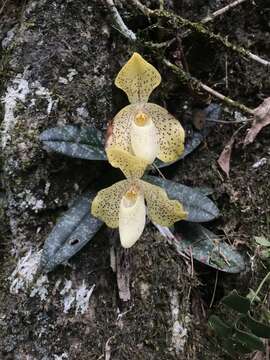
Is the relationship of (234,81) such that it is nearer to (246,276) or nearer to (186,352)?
(246,276)

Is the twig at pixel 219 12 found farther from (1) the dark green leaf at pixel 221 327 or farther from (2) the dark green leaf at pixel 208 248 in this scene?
(1) the dark green leaf at pixel 221 327

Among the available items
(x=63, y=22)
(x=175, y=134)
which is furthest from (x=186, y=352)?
(x=63, y=22)

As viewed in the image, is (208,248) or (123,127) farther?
(208,248)

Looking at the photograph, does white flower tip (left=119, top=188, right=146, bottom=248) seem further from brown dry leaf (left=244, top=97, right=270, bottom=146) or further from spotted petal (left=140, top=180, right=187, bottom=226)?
brown dry leaf (left=244, top=97, right=270, bottom=146)

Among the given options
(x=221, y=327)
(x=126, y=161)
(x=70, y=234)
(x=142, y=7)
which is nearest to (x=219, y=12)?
(x=142, y=7)

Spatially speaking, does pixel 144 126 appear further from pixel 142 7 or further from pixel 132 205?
pixel 142 7
